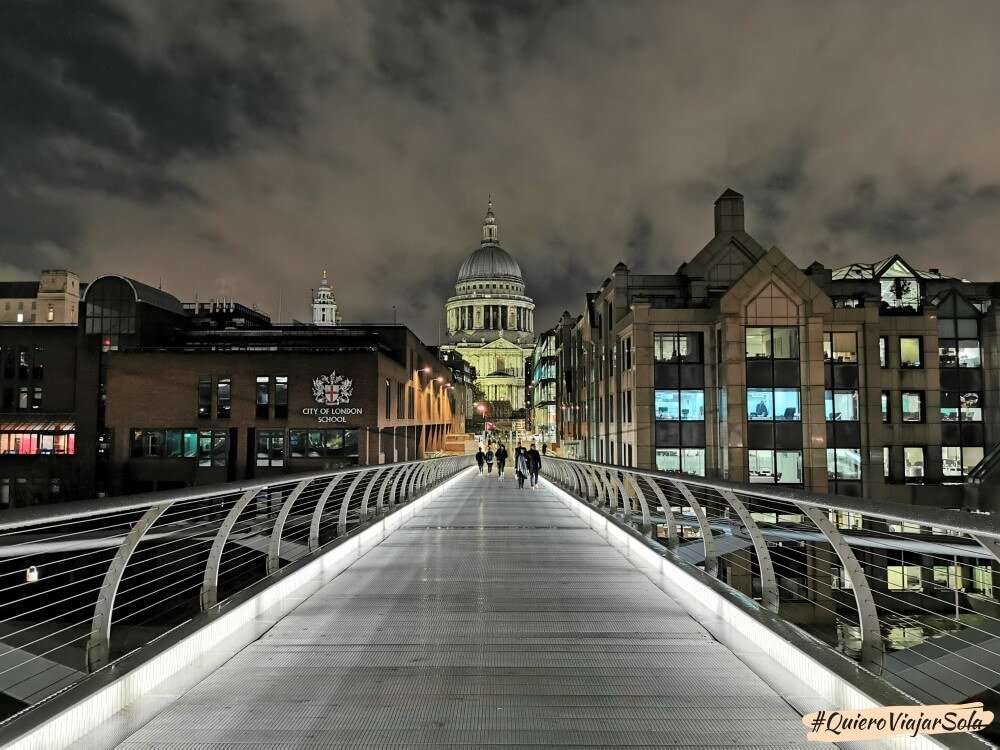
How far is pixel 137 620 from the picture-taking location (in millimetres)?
22609

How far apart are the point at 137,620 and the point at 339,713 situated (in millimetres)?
21671

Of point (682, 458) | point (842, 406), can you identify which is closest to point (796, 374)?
point (842, 406)

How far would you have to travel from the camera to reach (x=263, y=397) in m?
47.2

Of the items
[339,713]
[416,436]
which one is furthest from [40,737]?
[416,436]

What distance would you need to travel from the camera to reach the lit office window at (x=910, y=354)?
39.8 metres

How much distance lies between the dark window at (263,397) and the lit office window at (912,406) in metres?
37.5

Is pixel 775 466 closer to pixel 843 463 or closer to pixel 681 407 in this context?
pixel 843 463

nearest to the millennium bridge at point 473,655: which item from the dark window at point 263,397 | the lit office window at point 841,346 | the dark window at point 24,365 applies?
the lit office window at point 841,346

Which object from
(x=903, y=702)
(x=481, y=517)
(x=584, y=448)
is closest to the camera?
(x=903, y=702)

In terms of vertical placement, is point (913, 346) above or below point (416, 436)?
above

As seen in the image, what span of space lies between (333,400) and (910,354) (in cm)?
3374

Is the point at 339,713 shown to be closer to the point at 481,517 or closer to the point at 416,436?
the point at 481,517

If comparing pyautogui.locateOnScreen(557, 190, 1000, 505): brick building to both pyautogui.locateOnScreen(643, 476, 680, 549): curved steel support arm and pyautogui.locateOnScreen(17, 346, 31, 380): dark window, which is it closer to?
pyautogui.locateOnScreen(643, 476, 680, 549): curved steel support arm

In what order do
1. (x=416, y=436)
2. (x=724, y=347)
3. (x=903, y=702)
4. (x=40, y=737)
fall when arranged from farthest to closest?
1. (x=416, y=436)
2. (x=724, y=347)
3. (x=903, y=702)
4. (x=40, y=737)
